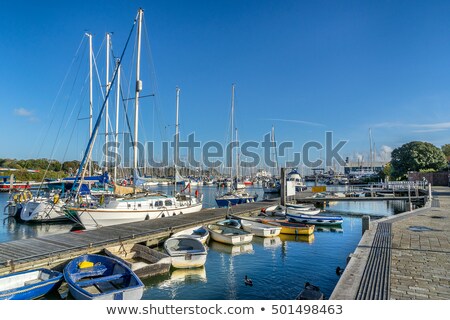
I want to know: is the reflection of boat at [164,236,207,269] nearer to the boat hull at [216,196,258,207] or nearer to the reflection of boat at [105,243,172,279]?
the reflection of boat at [105,243,172,279]

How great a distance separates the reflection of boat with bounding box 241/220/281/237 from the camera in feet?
77.3

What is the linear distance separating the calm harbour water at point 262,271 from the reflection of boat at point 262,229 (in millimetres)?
465

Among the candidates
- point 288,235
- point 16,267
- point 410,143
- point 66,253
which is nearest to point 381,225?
point 288,235

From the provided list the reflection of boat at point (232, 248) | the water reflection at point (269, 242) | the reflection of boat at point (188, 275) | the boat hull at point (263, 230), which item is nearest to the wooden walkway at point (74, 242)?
the reflection of boat at point (232, 248)

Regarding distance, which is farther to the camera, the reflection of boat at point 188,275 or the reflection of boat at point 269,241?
the reflection of boat at point 269,241

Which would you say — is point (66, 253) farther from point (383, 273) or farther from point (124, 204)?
point (383, 273)

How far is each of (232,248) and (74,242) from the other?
978 cm

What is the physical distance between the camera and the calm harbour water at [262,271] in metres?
13.0

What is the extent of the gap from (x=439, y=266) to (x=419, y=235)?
6.04 m

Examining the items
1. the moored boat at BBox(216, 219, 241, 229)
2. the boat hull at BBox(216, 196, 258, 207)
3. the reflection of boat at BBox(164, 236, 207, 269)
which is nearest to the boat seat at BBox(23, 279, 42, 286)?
the reflection of boat at BBox(164, 236, 207, 269)

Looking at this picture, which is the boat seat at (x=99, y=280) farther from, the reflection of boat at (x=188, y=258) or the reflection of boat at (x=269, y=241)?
the reflection of boat at (x=269, y=241)

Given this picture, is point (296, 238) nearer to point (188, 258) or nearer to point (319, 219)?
point (319, 219)

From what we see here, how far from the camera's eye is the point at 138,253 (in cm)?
1767

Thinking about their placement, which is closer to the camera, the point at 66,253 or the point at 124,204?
the point at 66,253
